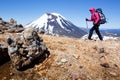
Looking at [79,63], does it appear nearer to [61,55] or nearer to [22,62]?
[61,55]

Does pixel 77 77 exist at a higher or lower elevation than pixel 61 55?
lower

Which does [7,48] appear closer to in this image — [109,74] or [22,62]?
[22,62]

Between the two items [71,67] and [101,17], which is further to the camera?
[101,17]

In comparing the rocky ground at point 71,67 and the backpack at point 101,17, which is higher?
the backpack at point 101,17

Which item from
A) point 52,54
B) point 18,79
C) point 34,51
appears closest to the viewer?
point 18,79

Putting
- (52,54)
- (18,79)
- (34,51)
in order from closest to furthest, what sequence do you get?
(18,79)
(34,51)
(52,54)

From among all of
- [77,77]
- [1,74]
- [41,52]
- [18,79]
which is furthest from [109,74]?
[1,74]

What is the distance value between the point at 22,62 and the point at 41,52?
1.48m

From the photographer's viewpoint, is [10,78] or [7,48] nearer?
[10,78]

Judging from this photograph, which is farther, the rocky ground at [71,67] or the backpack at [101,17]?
the backpack at [101,17]

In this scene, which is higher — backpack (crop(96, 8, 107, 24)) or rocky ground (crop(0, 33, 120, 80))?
backpack (crop(96, 8, 107, 24))

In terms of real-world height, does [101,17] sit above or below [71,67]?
above

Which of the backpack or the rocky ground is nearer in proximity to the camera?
the rocky ground

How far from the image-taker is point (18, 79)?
47.7ft
